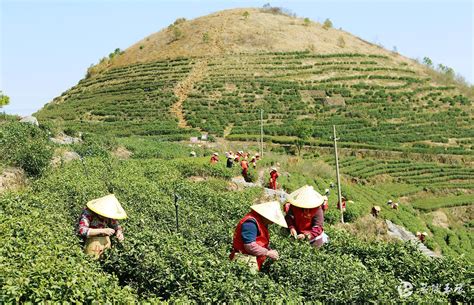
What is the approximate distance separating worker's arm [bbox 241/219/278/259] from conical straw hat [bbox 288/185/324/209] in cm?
139

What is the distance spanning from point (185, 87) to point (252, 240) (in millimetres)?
58952

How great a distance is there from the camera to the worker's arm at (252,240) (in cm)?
722

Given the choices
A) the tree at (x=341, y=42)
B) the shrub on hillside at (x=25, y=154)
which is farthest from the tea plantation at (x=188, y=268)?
the tree at (x=341, y=42)

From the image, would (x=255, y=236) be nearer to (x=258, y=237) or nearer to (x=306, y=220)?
(x=258, y=237)

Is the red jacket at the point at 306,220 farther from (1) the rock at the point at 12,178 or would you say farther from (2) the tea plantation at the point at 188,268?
(1) the rock at the point at 12,178

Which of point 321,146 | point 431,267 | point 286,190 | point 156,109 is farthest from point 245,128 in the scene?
point 431,267

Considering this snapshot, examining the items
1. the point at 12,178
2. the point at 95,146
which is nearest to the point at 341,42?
the point at 95,146

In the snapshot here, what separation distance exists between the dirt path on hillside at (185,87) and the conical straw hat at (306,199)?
47.3m

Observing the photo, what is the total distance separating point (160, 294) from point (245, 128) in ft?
153

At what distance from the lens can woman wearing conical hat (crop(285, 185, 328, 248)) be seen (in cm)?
847

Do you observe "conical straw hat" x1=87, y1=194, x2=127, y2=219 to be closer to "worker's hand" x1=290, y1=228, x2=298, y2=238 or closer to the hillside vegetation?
the hillside vegetation

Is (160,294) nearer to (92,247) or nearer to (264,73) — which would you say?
(92,247)

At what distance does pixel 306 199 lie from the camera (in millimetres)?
8492

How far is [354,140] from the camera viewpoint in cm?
5012
